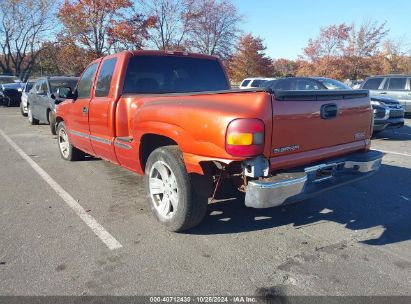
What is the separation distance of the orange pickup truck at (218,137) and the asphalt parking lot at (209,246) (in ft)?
1.50

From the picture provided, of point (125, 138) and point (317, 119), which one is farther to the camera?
point (125, 138)

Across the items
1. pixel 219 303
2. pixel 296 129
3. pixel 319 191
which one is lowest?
pixel 219 303

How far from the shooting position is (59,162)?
7328mm

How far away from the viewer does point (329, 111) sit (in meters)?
3.66

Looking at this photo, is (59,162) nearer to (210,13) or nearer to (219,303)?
(219,303)

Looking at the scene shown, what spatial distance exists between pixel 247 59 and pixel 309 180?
3789cm

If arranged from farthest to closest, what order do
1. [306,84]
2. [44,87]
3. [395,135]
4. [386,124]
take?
[44,87], [306,84], [395,135], [386,124]

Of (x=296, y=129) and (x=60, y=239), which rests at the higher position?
(x=296, y=129)

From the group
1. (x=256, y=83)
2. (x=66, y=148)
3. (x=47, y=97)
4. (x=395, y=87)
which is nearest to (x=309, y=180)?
(x=66, y=148)

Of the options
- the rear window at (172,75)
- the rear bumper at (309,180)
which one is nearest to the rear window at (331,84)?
the rear window at (172,75)

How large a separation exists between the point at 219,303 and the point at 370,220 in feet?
7.70

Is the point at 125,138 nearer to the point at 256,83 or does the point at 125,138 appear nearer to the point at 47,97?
the point at 47,97

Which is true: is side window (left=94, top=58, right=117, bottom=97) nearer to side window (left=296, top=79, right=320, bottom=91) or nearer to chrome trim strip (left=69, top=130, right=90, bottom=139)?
chrome trim strip (left=69, top=130, right=90, bottom=139)

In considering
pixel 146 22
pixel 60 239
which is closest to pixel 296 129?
pixel 60 239
